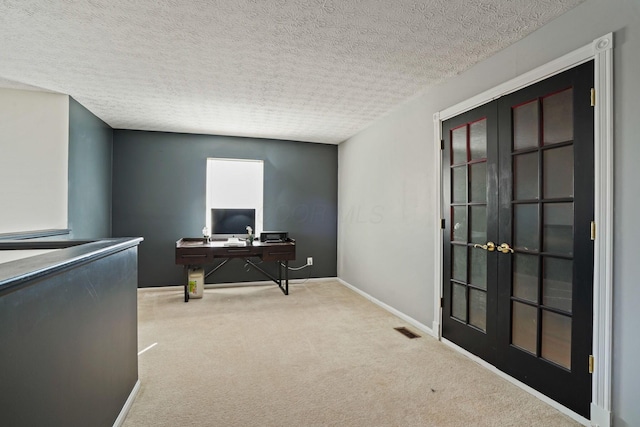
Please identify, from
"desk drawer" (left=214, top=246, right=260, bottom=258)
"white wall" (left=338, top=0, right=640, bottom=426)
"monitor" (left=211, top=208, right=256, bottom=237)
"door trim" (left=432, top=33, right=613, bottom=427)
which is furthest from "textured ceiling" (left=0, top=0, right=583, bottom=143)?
"desk drawer" (left=214, top=246, right=260, bottom=258)

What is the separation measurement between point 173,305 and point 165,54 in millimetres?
2916

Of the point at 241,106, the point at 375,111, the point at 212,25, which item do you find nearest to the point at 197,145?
the point at 241,106

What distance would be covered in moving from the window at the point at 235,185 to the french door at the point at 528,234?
3.20 m

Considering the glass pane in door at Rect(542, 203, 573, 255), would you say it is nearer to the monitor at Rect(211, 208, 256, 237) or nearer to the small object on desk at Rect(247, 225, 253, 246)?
the small object on desk at Rect(247, 225, 253, 246)

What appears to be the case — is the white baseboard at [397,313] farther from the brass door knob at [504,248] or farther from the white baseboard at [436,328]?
the brass door knob at [504,248]

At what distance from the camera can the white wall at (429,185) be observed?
63.4 inches

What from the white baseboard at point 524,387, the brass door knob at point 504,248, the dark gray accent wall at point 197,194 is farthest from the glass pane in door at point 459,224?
the dark gray accent wall at point 197,194

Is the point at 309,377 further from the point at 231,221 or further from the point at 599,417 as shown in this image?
the point at 231,221

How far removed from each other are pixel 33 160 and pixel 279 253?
2.85 metres

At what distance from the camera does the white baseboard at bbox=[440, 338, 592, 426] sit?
5.96 feet

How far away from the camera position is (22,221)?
318 centimetres

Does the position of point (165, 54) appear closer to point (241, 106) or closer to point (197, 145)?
point (241, 106)

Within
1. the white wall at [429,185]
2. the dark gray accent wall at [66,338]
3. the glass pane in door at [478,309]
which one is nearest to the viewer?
the dark gray accent wall at [66,338]

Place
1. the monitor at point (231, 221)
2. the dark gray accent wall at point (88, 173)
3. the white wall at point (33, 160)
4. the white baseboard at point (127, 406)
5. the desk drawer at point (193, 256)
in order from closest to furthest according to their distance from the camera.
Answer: the white baseboard at point (127, 406) → the white wall at point (33, 160) → the dark gray accent wall at point (88, 173) → the desk drawer at point (193, 256) → the monitor at point (231, 221)
